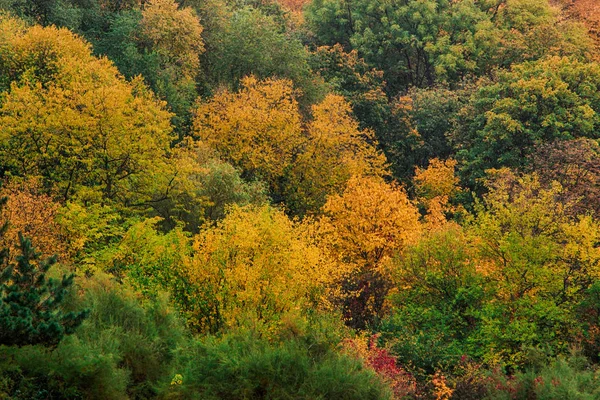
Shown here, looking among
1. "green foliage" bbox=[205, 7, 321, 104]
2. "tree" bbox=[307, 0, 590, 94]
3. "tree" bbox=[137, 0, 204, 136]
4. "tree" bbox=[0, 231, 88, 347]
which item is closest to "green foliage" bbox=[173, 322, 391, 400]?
"tree" bbox=[0, 231, 88, 347]

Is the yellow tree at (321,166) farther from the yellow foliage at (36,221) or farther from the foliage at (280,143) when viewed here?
the yellow foliage at (36,221)

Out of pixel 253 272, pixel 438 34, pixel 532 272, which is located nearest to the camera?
pixel 253 272

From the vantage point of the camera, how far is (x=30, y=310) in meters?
18.2

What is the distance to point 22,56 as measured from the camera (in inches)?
1769

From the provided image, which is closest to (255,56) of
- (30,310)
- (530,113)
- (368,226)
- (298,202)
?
(298,202)

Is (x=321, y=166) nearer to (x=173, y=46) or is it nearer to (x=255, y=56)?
(x=255, y=56)

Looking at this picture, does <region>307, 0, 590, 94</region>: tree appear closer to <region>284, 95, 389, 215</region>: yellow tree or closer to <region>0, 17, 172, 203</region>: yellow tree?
<region>284, 95, 389, 215</region>: yellow tree

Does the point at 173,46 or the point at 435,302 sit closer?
the point at 435,302

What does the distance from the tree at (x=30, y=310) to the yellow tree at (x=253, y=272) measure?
1042cm

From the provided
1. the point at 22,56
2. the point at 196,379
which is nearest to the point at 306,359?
the point at 196,379

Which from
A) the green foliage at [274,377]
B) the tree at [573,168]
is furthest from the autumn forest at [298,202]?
the tree at [573,168]

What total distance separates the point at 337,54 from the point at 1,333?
55.4 meters

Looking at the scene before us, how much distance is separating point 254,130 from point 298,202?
604cm

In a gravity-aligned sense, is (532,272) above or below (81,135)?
above
